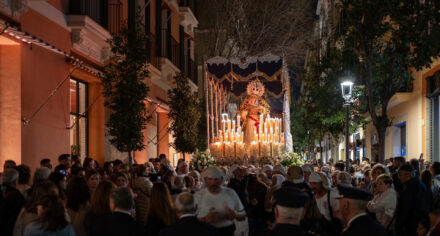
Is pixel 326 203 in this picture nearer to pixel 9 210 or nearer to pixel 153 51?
pixel 9 210

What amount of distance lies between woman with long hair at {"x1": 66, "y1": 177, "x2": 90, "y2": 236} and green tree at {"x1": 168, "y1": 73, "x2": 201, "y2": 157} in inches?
653

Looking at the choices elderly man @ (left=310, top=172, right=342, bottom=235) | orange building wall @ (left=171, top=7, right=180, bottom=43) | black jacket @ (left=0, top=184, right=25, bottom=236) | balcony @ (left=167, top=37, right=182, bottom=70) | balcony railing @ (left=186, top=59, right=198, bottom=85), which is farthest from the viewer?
balcony railing @ (left=186, top=59, right=198, bottom=85)

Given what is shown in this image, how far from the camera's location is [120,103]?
15211 millimetres

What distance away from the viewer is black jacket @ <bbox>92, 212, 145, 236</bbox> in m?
5.53

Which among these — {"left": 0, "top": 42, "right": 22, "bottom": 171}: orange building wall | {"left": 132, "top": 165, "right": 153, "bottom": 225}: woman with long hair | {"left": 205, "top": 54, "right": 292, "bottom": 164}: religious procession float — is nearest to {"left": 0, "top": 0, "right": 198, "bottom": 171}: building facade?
{"left": 0, "top": 42, "right": 22, "bottom": 171}: orange building wall

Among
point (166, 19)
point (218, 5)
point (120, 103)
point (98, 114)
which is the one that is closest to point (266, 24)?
point (218, 5)

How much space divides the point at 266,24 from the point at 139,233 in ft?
96.4

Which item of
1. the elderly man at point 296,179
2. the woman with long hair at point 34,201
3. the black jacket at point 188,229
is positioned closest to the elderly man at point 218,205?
the elderly man at point 296,179

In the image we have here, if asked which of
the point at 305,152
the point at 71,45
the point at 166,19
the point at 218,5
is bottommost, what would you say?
the point at 305,152

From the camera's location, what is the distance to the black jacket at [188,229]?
5160 millimetres

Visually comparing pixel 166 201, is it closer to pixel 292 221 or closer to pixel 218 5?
pixel 292 221

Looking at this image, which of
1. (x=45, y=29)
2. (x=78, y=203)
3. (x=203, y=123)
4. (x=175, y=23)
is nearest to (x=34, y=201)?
(x=78, y=203)

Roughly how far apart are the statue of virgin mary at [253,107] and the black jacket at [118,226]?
19.1 meters

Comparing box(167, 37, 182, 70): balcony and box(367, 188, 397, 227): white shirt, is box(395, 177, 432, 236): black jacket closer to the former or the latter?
box(367, 188, 397, 227): white shirt
